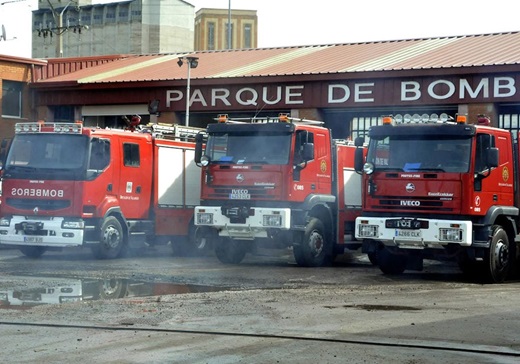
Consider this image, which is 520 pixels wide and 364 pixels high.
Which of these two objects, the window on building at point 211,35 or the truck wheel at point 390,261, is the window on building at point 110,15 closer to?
the window on building at point 211,35

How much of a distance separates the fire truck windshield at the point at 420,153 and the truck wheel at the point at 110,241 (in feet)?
20.4

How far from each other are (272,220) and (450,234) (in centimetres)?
390

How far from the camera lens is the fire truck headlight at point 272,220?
20.2 metres

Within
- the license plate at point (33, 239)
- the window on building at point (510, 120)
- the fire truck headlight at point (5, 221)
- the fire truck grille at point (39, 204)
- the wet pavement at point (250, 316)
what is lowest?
the wet pavement at point (250, 316)

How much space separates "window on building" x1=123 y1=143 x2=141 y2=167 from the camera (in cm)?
2272

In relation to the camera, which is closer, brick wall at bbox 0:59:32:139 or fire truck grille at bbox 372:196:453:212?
fire truck grille at bbox 372:196:453:212

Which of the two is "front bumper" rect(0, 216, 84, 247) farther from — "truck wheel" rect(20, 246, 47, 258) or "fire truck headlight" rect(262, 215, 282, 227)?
"fire truck headlight" rect(262, 215, 282, 227)

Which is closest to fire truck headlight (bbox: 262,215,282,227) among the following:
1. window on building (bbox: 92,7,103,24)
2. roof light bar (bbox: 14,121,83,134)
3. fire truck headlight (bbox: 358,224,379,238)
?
fire truck headlight (bbox: 358,224,379,238)

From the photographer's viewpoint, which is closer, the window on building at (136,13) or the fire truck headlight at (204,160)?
the fire truck headlight at (204,160)

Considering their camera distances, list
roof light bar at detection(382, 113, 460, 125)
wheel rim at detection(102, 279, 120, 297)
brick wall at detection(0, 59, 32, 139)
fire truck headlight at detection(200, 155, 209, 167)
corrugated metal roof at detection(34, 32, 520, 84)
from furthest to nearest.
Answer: brick wall at detection(0, 59, 32, 139) → corrugated metal roof at detection(34, 32, 520, 84) → fire truck headlight at detection(200, 155, 209, 167) → roof light bar at detection(382, 113, 460, 125) → wheel rim at detection(102, 279, 120, 297)

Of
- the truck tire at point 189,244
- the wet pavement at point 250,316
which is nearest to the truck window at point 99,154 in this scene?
the wet pavement at point 250,316

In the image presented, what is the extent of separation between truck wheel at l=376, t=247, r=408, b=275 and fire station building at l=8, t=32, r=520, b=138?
1080 cm

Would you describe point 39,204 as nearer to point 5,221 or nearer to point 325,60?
point 5,221

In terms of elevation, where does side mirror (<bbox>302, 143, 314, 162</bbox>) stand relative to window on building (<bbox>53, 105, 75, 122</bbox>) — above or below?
below
